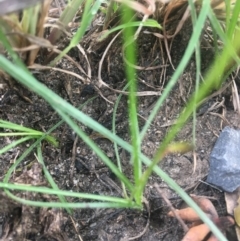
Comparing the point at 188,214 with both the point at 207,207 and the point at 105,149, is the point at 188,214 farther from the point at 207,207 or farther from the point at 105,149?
the point at 105,149

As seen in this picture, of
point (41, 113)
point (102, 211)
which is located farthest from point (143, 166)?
point (41, 113)

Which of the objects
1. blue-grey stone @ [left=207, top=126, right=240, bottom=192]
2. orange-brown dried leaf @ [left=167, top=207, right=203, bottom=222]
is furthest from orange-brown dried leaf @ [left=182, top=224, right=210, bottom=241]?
blue-grey stone @ [left=207, top=126, right=240, bottom=192]

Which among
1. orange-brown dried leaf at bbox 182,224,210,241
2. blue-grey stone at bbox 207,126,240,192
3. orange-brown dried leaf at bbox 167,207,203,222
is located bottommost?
orange-brown dried leaf at bbox 182,224,210,241

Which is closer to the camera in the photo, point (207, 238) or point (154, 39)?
point (207, 238)

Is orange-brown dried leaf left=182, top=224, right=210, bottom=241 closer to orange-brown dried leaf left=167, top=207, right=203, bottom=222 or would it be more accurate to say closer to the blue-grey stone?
orange-brown dried leaf left=167, top=207, right=203, bottom=222

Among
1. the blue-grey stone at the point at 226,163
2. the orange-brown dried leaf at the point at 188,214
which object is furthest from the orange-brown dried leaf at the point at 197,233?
the blue-grey stone at the point at 226,163

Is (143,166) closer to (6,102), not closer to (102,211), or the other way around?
(102,211)
